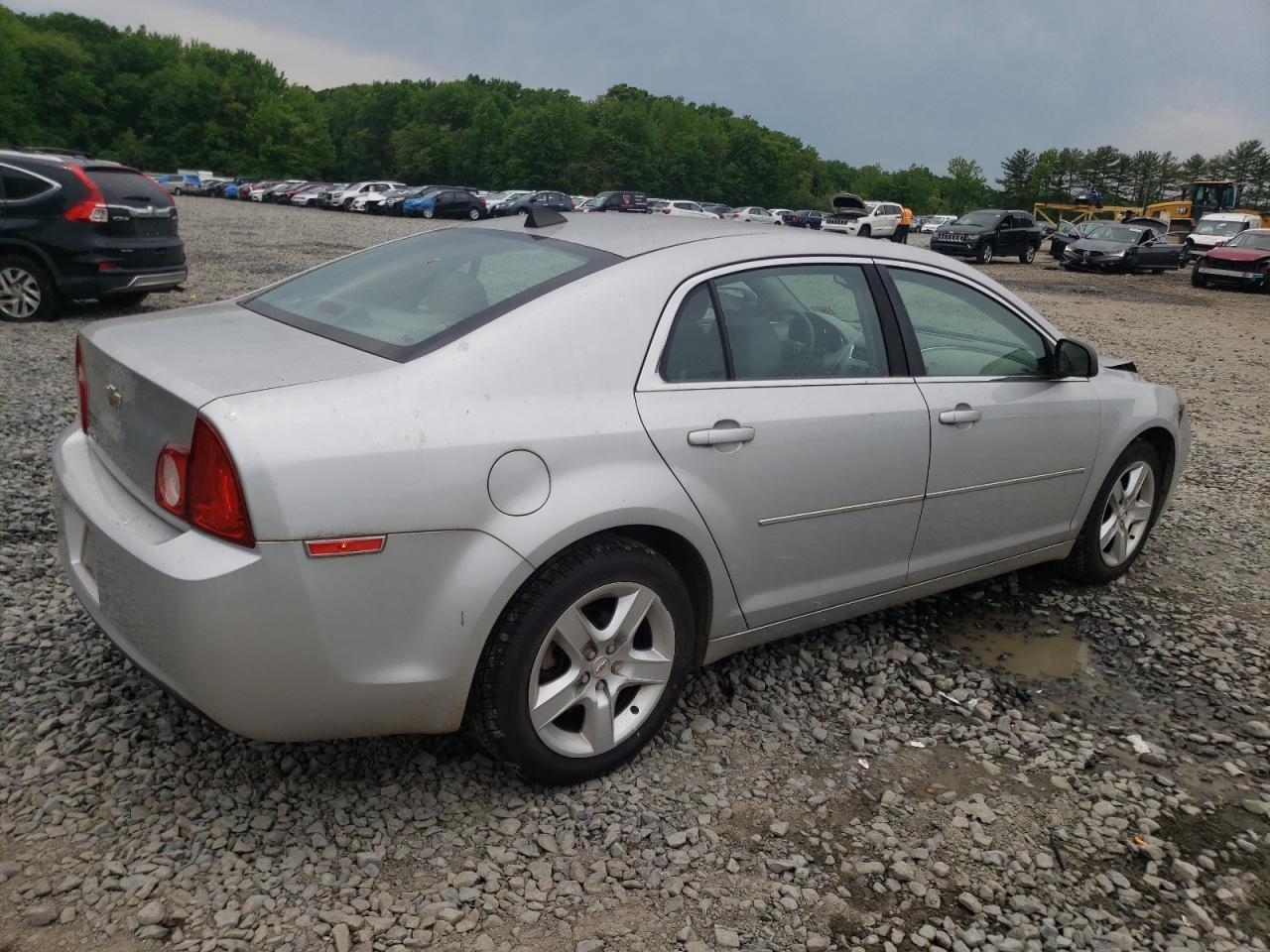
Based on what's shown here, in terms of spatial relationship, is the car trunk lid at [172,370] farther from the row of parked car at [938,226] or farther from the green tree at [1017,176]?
the green tree at [1017,176]

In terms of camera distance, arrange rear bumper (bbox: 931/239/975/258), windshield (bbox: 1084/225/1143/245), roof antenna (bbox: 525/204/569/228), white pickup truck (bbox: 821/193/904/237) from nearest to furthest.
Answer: roof antenna (bbox: 525/204/569/228) < windshield (bbox: 1084/225/1143/245) < rear bumper (bbox: 931/239/975/258) < white pickup truck (bbox: 821/193/904/237)

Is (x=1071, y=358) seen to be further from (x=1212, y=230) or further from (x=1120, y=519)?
(x=1212, y=230)

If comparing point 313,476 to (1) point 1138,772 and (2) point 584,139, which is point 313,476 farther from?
(2) point 584,139

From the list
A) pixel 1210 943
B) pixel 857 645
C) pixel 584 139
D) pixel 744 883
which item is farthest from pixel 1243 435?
pixel 584 139

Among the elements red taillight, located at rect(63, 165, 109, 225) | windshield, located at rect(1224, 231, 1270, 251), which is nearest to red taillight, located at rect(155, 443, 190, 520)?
red taillight, located at rect(63, 165, 109, 225)

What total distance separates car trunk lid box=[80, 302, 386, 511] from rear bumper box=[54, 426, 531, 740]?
0.67ft

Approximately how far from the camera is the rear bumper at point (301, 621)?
2285 mm

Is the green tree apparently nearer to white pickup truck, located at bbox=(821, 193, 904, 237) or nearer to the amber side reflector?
white pickup truck, located at bbox=(821, 193, 904, 237)

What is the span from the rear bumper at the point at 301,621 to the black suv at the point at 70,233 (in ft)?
26.1

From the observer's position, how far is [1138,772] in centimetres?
326

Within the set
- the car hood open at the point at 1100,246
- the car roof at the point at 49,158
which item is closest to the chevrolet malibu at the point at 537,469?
the car roof at the point at 49,158

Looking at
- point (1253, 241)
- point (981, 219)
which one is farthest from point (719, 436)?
point (981, 219)

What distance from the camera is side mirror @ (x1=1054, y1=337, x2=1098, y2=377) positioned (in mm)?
4004

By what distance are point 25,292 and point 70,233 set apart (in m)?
0.79
